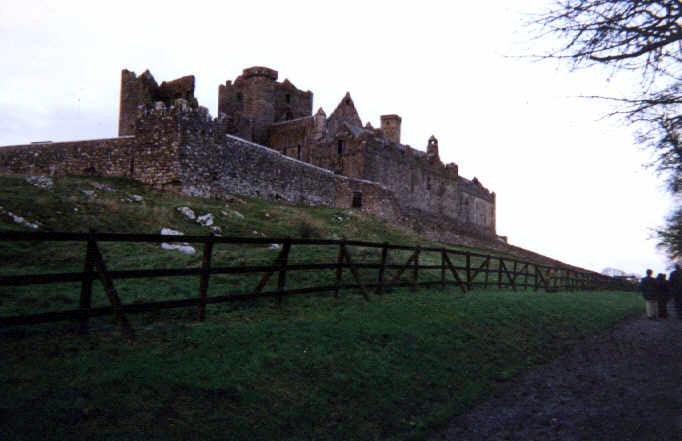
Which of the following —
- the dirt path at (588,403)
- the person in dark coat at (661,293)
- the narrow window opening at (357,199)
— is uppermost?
the narrow window opening at (357,199)

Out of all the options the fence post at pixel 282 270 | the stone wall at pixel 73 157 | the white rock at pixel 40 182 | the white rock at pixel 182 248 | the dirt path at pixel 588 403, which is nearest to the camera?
the dirt path at pixel 588 403

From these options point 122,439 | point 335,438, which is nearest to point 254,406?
point 335,438

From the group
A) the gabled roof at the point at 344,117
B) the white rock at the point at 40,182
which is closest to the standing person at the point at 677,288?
the white rock at the point at 40,182

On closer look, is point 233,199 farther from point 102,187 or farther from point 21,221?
point 21,221

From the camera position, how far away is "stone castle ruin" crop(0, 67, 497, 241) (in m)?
22.5

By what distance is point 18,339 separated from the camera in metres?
5.77

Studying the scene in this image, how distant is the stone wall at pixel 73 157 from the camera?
23109 millimetres

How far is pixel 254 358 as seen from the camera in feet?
20.1

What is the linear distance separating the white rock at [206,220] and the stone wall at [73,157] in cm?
720

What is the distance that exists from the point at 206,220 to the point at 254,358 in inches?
512

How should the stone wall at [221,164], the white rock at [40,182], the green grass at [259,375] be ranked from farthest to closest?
1. the stone wall at [221,164]
2. the white rock at [40,182]
3. the green grass at [259,375]

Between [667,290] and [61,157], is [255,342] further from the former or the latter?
[61,157]

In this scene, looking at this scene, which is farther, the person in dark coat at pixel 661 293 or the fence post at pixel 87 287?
the person in dark coat at pixel 661 293

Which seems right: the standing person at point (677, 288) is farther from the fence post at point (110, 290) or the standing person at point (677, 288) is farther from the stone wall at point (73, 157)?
the stone wall at point (73, 157)
